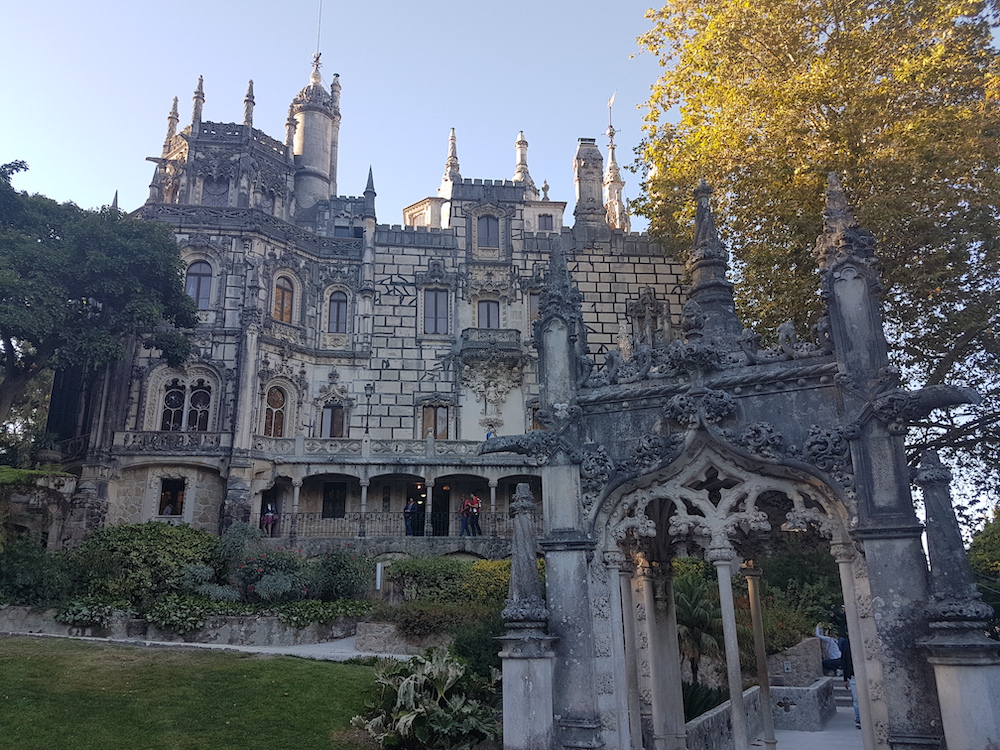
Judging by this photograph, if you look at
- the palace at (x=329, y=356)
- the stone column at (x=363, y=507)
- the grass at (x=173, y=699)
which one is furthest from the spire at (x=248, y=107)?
the grass at (x=173, y=699)

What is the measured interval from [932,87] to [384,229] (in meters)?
24.9

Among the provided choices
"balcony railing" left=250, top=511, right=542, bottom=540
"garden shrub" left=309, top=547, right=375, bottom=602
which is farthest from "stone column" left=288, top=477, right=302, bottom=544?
"garden shrub" left=309, top=547, right=375, bottom=602

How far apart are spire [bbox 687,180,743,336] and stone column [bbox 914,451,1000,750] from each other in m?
2.96

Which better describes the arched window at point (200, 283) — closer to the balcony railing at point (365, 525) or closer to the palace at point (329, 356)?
the palace at point (329, 356)

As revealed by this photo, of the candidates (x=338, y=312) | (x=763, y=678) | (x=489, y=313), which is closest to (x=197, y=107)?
(x=338, y=312)

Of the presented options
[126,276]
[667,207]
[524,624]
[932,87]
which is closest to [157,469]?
[126,276]

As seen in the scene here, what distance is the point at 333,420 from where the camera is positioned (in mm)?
35875

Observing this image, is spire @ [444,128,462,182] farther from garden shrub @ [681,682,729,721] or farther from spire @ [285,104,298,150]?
garden shrub @ [681,682,729,721]

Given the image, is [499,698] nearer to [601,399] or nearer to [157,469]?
[601,399]

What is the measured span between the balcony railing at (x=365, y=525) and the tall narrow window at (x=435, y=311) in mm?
9423

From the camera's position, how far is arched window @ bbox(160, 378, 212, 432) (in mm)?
33125

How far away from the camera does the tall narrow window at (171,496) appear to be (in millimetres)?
31719

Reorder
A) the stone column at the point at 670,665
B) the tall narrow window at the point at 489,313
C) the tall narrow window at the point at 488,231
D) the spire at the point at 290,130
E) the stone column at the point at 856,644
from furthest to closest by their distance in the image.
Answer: the spire at the point at 290,130
the tall narrow window at the point at 488,231
the tall narrow window at the point at 489,313
the stone column at the point at 670,665
the stone column at the point at 856,644

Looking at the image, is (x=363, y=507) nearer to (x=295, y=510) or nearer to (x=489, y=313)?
(x=295, y=510)
